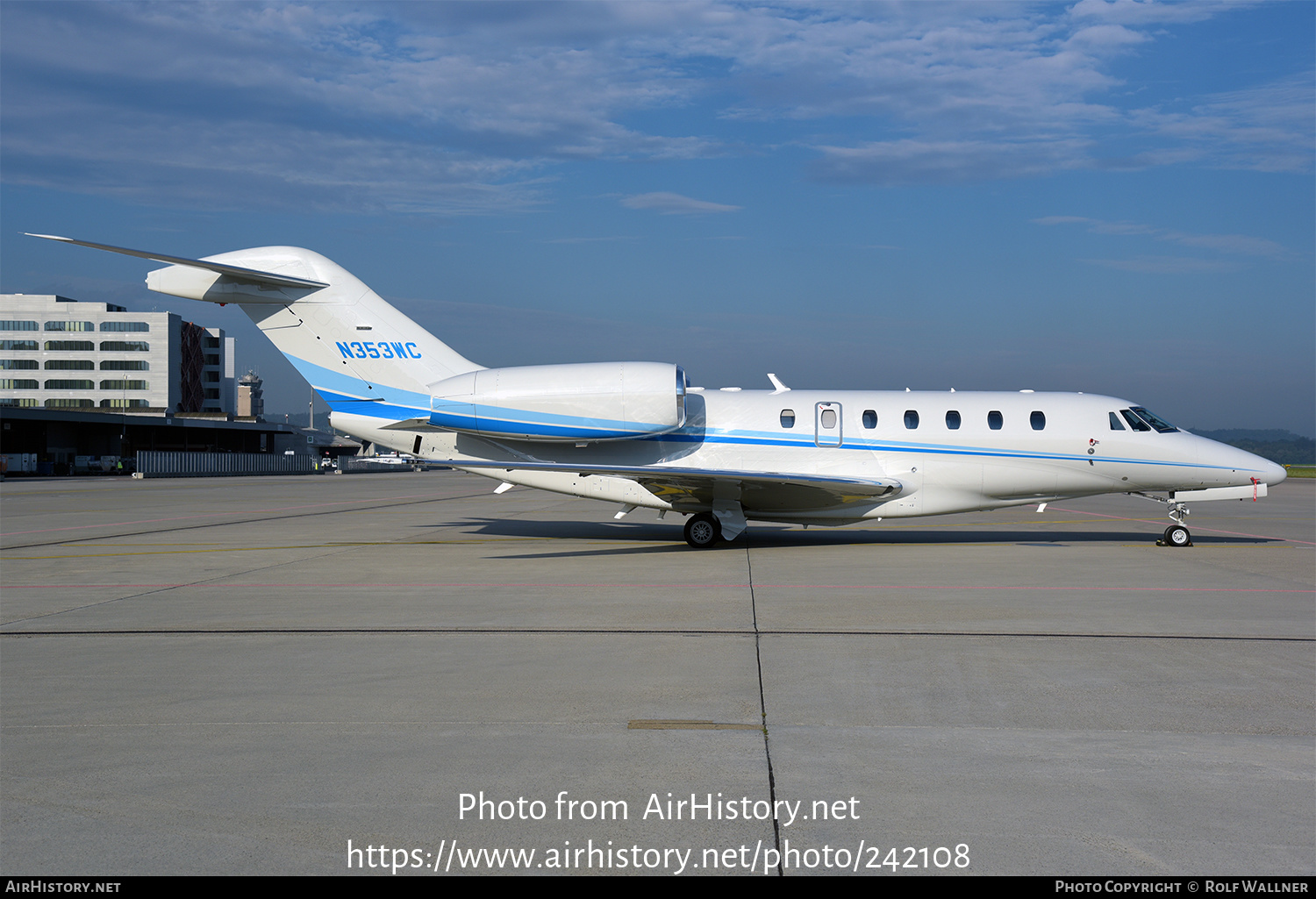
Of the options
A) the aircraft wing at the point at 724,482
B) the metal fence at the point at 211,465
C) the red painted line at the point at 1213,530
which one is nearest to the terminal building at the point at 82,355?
the metal fence at the point at 211,465

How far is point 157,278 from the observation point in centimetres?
1653

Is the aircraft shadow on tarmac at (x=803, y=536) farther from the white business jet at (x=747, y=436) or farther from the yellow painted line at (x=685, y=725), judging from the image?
the yellow painted line at (x=685, y=725)

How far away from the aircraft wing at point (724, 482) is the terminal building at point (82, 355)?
127343mm

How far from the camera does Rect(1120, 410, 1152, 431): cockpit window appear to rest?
56.9 ft

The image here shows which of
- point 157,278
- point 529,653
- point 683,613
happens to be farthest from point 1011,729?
point 157,278

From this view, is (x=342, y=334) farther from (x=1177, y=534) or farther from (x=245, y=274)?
(x=1177, y=534)

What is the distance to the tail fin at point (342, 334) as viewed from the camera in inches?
677

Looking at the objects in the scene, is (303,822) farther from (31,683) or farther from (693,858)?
(31,683)

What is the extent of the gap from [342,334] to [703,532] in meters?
7.52

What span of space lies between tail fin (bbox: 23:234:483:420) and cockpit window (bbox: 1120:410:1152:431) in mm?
12081

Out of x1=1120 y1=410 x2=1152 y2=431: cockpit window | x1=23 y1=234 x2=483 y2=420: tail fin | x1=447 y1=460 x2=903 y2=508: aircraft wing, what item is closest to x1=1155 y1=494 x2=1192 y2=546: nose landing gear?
x1=1120 y1=410 x2=1152 y2=431: cockpit window

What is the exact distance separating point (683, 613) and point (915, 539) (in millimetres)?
10006

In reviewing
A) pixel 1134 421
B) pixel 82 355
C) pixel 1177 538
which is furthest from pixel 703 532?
pixel 82 355

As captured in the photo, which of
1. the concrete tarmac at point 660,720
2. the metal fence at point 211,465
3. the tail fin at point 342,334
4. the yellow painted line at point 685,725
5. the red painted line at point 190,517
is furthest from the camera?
the metal fence at point 211,465
